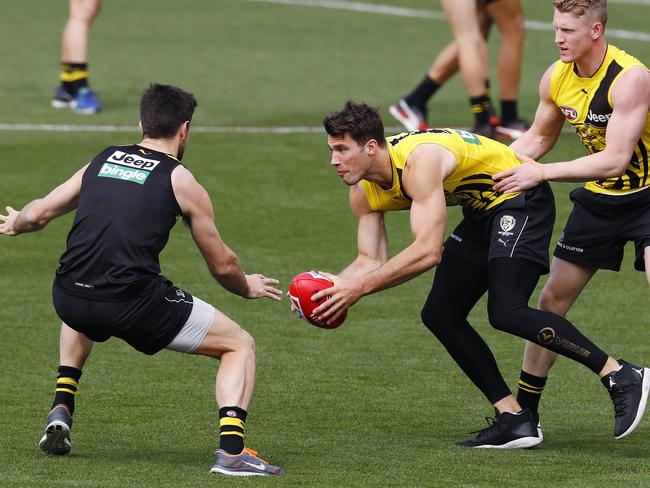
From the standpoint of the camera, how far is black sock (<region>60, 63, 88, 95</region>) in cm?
1530

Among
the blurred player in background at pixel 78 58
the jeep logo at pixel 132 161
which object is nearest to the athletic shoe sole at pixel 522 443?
the jeep logo at pixel 132 161

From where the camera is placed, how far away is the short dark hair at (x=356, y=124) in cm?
722

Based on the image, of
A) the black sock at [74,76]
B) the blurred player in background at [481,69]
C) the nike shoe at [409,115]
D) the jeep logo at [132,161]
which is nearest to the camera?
the jeep logo at [132,161]

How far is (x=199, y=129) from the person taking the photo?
15.2m

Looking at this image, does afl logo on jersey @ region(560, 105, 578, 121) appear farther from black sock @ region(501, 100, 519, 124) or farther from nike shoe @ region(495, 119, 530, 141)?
black sock @ region(501, 100, 519, 124)

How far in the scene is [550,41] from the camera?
20.1m

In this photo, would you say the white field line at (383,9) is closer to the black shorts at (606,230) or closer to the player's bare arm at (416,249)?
the black shorts at (606,230)

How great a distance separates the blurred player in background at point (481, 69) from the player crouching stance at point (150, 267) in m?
7.11

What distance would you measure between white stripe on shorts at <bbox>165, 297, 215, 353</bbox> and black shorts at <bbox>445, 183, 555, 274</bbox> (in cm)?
147

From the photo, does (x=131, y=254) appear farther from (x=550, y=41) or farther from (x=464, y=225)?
(x=550, y=41)

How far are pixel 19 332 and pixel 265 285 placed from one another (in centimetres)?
283

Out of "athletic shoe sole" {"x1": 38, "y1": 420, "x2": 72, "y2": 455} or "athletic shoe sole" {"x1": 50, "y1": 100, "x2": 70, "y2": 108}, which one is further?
"athletic shoe sole" {"x1": 50, "y1": 100, "x2": 70, "y2": 108}

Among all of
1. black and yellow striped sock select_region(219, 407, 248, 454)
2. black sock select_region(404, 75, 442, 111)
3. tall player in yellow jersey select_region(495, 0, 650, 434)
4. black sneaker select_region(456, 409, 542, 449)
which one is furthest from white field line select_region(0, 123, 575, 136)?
black and yellow striped sock select_region(219, 407, 248, 454)

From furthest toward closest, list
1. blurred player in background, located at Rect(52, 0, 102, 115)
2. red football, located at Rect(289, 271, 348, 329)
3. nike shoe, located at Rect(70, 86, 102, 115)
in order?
nike shoe, located at Rect(70, 86, 102, 115) < blurred player in background, located at Rect(52, 0, 102, 115) < red football, located at Rect(289, 271, 348, 329)
